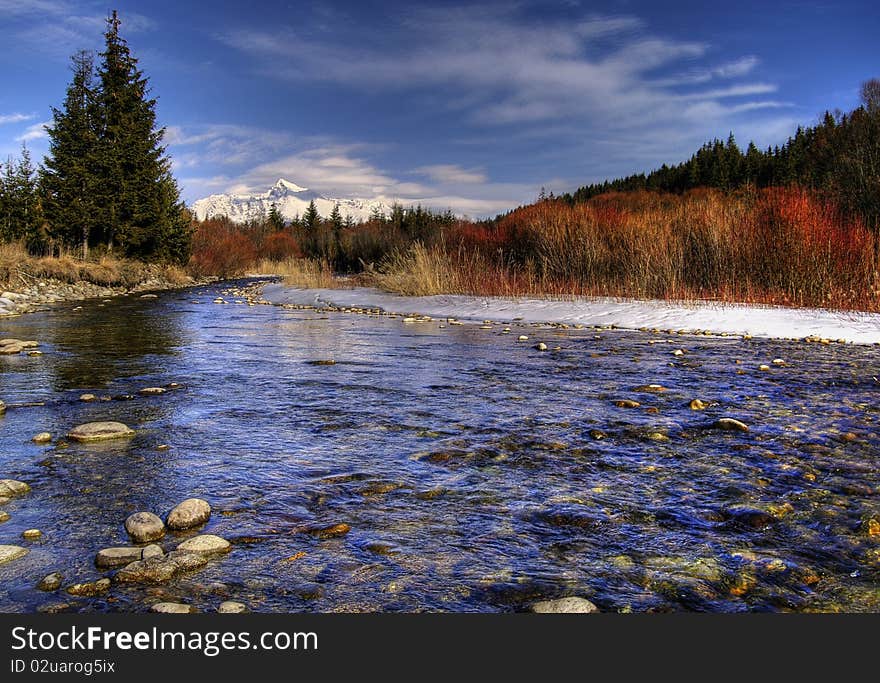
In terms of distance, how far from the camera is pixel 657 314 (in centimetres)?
1198

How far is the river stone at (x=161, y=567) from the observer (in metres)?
1.98

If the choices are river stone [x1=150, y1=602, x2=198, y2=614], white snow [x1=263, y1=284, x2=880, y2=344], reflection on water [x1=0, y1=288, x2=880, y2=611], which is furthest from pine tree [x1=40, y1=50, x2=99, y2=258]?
river stone [x1=150, y1=602, x2=198, y2=614]

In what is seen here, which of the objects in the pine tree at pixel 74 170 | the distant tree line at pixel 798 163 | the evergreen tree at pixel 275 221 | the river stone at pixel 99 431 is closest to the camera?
the river stone at pixel 99 431

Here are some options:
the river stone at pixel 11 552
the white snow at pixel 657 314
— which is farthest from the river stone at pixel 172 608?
the white snow at pixel 657 314

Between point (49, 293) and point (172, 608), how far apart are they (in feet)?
69.7

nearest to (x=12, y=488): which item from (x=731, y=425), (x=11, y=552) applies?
(x=11, y=552)

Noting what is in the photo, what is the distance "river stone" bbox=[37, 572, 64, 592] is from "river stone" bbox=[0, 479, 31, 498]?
990 mm

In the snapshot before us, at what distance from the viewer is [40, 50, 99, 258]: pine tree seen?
26625mm

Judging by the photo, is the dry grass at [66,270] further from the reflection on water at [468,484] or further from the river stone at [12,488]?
the river stone at [12,488]

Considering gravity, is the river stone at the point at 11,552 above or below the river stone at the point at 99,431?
below

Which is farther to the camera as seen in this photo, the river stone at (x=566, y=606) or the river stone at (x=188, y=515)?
the river stone at (x=188, y=515)

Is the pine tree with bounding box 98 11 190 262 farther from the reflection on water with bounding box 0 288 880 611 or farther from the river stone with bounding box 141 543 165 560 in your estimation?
the river stone with bounding box 141 543 165 560

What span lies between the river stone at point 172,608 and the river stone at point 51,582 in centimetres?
40

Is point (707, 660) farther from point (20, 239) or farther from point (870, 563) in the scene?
point (20, 239)
